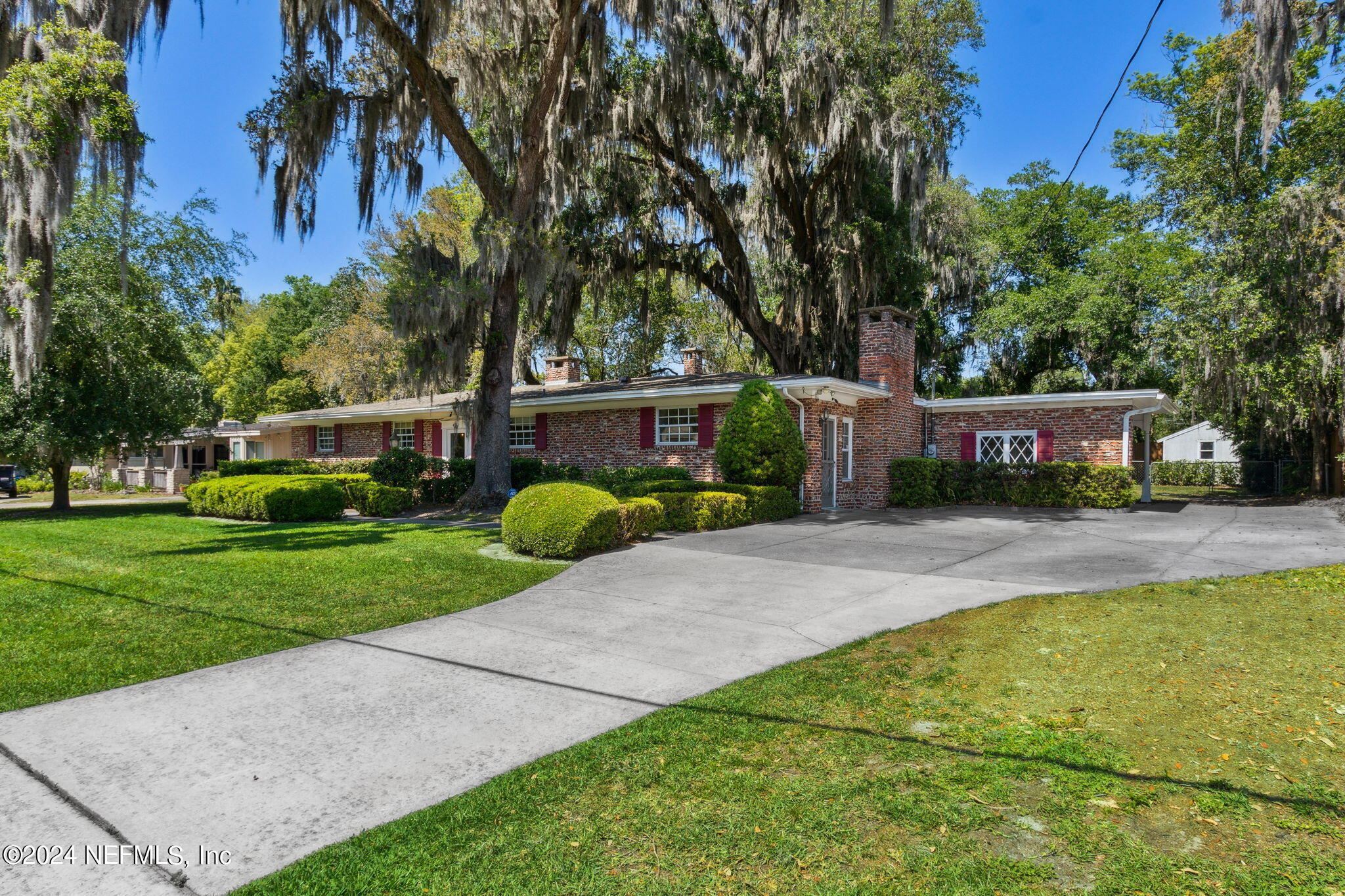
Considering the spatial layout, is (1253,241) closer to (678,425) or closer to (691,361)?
(691,361)

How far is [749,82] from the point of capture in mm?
15727

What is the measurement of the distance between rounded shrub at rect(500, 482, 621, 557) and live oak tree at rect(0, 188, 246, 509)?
418 inches

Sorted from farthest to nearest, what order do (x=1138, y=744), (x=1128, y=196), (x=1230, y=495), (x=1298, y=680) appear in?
(x=1128, y=196) → (x=1230, y=495) → (x=1298, y=680) → (x=1138, y=744)

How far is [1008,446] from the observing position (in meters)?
17.9

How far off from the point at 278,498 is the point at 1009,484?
15890 millimetres

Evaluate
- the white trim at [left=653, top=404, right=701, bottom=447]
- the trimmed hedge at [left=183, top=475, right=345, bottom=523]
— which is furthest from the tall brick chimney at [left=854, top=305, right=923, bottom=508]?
the trimmed hedge at [left=183, top=475, right=345, bottom=523]

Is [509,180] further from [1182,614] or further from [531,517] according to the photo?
[1182,614]

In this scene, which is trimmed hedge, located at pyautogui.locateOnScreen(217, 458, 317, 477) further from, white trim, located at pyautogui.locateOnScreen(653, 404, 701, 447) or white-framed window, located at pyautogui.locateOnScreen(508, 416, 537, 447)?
white trim, located at pyautogui.locateOnScreen(653, 404, 701, 447)

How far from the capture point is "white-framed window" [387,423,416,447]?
69.1 ft

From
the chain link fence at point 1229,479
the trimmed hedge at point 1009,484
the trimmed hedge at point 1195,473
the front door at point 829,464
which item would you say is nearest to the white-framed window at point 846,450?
the front door at point 829,464

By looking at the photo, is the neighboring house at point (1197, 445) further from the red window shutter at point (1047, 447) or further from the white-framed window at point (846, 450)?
the white-framed window at point (846, 450)

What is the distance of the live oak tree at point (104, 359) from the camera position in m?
14.8

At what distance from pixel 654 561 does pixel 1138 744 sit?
5.96m

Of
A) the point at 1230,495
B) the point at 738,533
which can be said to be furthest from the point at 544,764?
the point at 1230,495
